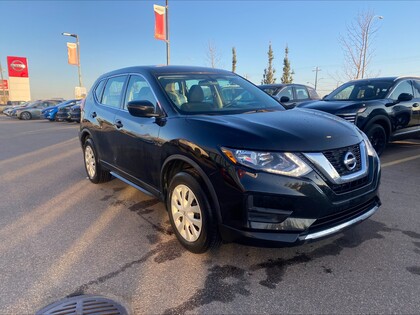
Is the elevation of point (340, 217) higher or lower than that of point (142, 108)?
lower

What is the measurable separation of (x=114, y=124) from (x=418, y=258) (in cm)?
365

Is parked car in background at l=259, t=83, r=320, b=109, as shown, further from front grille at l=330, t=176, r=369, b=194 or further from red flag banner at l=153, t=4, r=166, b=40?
front grille at l=330, t=176, r=369, b=194

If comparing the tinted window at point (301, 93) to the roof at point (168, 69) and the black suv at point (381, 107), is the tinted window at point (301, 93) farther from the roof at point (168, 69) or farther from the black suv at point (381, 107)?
the roof at point (168, 69)

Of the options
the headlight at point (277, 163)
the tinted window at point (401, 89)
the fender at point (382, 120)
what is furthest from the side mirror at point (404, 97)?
the headlight at point (277, 163)

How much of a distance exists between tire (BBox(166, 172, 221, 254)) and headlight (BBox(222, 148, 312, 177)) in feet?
1.75

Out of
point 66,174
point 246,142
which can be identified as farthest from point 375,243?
point 66,174

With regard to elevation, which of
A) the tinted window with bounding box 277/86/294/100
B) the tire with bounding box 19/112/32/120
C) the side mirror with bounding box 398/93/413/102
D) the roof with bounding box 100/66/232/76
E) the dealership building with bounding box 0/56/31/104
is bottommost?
the tire with bounding box 19/112/32/120

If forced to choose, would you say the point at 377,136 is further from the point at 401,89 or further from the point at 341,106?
the point at 401,89

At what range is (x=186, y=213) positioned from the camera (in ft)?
10.2

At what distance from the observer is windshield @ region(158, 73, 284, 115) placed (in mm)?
3512

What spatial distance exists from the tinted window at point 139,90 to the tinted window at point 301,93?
7868mm

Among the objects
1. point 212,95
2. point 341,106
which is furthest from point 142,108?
point 341,106

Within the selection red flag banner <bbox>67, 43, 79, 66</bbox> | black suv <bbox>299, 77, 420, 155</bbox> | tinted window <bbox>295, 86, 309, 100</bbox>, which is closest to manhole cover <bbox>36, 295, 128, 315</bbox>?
black suv <bbox>299, 77, 420, 155</bbox>

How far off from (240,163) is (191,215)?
0.79 meters
